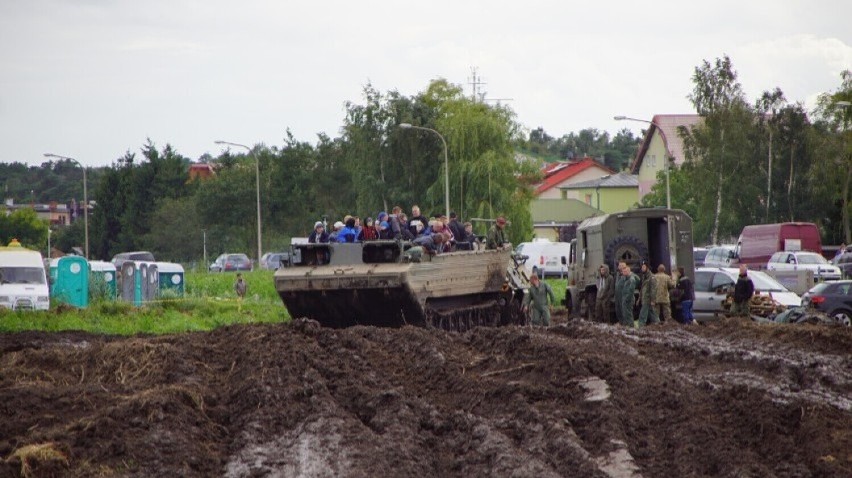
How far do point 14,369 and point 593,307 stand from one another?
50.0 ft

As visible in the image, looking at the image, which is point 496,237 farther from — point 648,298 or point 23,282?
point 23,282

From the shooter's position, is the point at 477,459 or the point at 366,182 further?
the point at 366,182

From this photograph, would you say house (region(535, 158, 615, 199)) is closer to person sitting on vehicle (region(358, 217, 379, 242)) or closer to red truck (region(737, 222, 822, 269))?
red truck (region(737, 222, 822, 269))

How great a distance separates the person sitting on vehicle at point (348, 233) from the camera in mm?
25078

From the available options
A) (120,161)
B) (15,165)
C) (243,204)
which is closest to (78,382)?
(243,204)

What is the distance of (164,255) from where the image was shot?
76.7 m

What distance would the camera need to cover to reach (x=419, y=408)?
13.4 metres

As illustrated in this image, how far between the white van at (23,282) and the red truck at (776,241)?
28.2 m

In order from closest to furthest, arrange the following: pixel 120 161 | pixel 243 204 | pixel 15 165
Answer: pixel 243 204
pixel 120 161
pixel 15 165

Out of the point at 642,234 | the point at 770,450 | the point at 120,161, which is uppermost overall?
the point at 120,161

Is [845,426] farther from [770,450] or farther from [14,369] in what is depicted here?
[14,369]

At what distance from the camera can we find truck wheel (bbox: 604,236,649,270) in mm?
28078

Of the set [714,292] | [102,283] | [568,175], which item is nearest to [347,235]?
[714,292]

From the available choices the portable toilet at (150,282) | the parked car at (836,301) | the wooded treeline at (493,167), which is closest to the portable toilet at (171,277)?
the portable toilet at (150,282)
